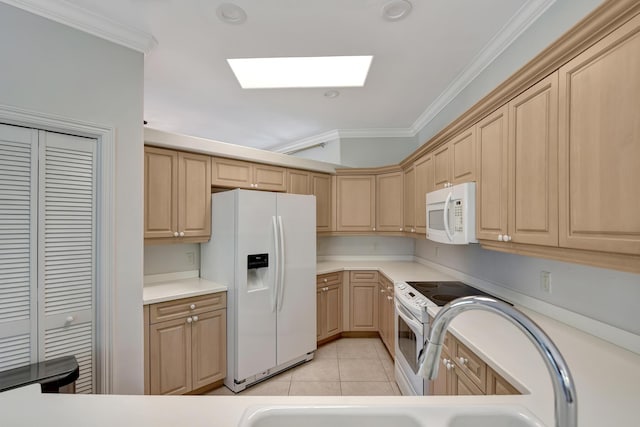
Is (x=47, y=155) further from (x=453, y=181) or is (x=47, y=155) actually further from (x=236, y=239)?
(x=453, y=181)

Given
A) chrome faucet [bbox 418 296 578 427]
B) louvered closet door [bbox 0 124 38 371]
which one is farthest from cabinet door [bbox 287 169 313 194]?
chrome faucet [bbox 418 296 578 427]

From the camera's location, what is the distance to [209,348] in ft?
7.84

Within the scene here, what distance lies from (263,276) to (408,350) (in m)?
1.39

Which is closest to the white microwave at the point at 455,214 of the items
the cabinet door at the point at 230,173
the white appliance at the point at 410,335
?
the white appliance at the point at 410,335

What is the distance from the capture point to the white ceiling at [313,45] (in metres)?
1.70

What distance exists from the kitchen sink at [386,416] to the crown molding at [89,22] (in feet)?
7.54

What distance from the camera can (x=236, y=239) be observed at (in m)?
2.45

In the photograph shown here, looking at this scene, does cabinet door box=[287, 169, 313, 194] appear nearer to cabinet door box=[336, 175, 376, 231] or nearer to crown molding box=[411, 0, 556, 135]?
cabinet door box=[336, 175, 376, 231]

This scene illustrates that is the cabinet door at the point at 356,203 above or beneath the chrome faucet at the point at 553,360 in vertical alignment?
above

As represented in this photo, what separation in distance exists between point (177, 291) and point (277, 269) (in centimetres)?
85

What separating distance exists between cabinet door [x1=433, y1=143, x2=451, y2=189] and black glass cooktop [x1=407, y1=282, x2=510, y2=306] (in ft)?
2.82

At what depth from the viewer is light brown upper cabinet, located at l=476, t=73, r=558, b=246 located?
4.08 ft

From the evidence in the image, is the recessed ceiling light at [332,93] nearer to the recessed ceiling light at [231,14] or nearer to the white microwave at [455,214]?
the recessed ceiling light at [231,14]

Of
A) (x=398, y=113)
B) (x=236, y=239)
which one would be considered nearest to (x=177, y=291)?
(x=236, y=239)
